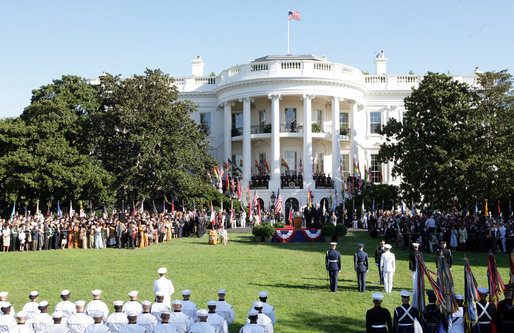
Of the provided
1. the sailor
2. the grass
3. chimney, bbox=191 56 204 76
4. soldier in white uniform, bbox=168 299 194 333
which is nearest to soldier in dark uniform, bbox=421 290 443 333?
Result: the grass

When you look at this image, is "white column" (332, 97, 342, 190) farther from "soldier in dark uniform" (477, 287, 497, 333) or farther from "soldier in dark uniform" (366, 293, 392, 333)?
"soldier in dark uniform" (366, 293, 392, 333)

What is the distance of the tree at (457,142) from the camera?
27797 millimetres

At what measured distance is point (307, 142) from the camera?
1515 inches

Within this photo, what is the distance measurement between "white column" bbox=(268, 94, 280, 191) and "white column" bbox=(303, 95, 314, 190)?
2144 millimetres

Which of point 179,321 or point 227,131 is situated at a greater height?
point 227,131

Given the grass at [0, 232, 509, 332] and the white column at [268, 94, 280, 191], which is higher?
the white column at [268, 94, 280, 191]

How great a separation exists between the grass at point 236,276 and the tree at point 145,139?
29.3ft

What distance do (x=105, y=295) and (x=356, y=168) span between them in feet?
93.9

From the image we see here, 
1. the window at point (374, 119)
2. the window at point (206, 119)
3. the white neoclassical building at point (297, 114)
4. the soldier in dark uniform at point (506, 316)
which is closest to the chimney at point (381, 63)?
the white neoclassical building at point (297, 114)

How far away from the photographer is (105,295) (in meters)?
13.3

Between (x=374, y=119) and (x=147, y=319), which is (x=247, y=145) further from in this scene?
(x=147, y=319)

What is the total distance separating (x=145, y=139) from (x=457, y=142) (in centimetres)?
2024

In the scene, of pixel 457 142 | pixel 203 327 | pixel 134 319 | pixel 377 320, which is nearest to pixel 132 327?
pixel 134 319

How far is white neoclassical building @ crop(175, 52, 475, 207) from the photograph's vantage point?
38906mm
